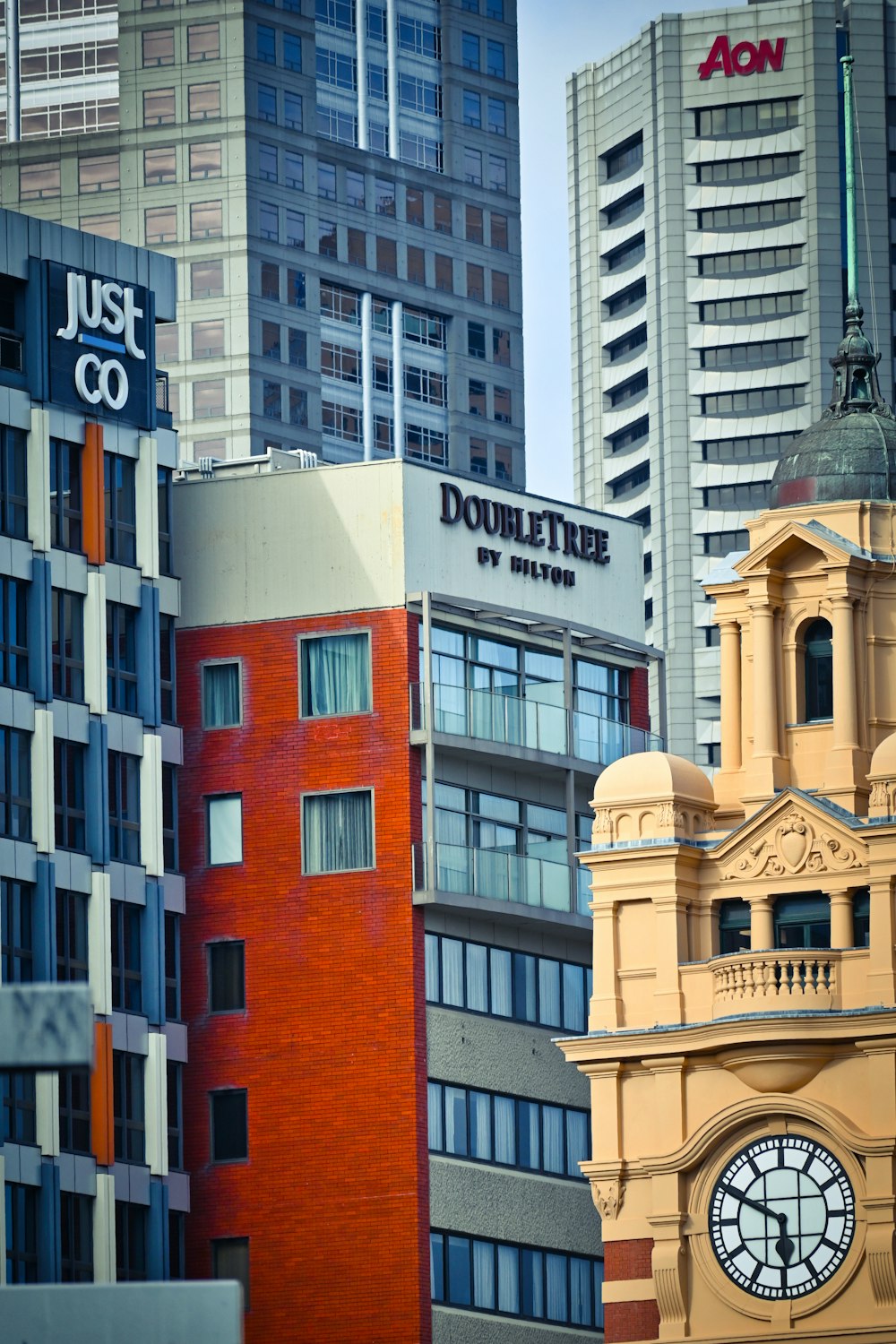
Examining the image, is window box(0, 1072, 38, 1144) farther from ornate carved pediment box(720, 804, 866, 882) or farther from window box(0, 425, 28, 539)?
ornate carved pediment box(720, 804, 866, 882)

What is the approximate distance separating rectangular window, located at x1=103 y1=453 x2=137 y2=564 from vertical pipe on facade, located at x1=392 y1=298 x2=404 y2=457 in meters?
83.4

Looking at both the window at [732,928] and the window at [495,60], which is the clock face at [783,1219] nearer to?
the window at [732,928]

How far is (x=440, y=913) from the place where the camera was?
3708 inches

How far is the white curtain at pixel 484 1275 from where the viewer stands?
304 feet

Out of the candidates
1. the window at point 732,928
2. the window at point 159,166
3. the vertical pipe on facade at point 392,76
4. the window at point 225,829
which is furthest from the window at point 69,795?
the vertical pipe on facade at point 392,76

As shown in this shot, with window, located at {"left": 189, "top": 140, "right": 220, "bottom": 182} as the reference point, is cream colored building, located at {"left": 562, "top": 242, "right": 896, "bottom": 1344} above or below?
below

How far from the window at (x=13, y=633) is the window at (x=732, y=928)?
18414 millimetres

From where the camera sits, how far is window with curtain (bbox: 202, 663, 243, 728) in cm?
9669

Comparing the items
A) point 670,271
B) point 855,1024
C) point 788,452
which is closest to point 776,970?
point 855,1024

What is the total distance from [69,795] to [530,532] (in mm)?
15963

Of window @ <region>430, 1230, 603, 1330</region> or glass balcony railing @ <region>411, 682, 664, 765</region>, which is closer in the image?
window @ <region>430, 1230, 603, 1330</region>

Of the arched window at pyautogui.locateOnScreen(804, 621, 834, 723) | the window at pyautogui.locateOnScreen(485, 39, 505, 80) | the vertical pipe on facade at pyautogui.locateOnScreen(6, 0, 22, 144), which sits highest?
the window at pyautogui.locateOnScreen(485, 39, 505, 80)

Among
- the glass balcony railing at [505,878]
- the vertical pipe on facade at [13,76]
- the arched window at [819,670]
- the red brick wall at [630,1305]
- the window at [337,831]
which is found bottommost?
the red brick wall at [630,1305]

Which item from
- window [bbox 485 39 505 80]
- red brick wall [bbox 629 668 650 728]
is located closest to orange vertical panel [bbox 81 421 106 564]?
red brick wall [bbox 629 668 650 728]
